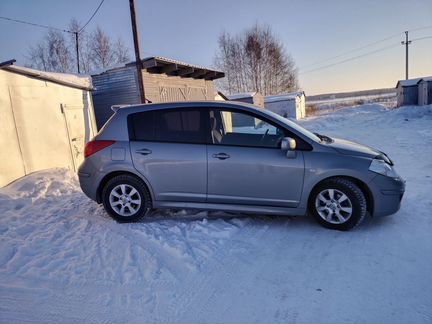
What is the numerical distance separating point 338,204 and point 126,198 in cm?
298

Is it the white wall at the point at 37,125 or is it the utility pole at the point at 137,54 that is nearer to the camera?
the white wall at the point at 37,125

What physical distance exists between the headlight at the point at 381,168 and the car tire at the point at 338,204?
323 mm

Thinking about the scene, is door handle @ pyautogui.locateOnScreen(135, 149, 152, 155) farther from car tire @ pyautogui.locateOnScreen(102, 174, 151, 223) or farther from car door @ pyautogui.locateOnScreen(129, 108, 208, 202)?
car tire @ pyautogui.locateOnScreen(102, 174, 151, 223)

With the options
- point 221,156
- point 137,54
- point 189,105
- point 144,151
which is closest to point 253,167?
point 221,156

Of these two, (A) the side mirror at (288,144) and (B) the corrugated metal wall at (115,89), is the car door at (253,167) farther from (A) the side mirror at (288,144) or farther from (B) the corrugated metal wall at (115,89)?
(B) the corrugated metal wall at (115,89)

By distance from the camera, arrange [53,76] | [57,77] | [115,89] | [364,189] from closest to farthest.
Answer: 1. [364,189]
2. [53,76]
3. [57,77]
4. [115,89]

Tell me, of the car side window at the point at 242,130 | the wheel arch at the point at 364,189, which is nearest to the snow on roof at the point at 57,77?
the car side window at the point at 242,130

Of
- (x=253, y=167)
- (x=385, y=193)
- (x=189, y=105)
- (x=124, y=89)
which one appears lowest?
(x=385, y=193)

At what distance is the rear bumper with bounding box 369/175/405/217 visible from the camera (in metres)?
3.89

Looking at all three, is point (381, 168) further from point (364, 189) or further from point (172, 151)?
point (172, 151)

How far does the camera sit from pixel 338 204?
3.98m

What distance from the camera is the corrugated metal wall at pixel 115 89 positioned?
1228 cm

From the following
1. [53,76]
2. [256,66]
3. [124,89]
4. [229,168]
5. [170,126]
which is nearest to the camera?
[229,168]

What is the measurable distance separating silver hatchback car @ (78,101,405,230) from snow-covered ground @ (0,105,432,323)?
0.32 m
